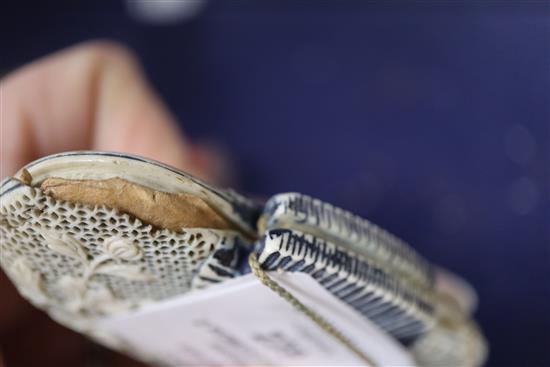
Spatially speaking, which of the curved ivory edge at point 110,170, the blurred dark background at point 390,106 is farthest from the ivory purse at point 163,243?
the blurred dark background at point 390,106

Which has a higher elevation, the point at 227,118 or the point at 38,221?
the point at 227,118

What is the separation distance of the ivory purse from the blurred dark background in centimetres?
32

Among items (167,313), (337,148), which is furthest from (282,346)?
(337,148)

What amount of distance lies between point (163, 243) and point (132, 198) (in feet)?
0.10

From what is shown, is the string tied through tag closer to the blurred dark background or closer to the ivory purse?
the ivory purse

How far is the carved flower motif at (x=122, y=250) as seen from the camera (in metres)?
0.28

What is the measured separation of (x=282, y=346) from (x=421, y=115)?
1.38 ft

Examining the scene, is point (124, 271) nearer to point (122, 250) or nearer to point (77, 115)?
point (122, 250)

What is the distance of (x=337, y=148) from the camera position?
71 cm

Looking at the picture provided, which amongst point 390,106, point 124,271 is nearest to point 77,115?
point 124,271

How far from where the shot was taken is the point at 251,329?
1.12 ft

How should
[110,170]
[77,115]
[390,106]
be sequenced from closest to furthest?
[110,170], [77,115], [390,106]

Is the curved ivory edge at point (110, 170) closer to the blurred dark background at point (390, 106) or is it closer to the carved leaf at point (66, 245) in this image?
the carved leaf at point (66, 245)

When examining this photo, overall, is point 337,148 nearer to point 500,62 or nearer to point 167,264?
point 500,62
